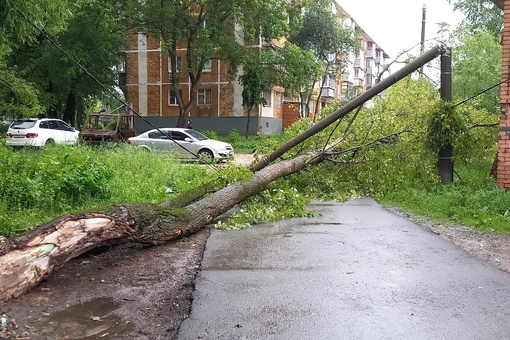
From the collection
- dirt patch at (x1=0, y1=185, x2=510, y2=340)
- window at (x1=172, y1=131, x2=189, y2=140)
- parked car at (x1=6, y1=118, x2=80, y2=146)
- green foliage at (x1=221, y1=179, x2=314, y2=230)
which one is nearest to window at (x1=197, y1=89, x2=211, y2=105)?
parked car at (x1=6, y1=118, x2=80, y2=146)

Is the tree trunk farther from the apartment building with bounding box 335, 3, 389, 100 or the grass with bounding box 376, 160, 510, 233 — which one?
the apartment building with bounding box 335, 3, 389, 100

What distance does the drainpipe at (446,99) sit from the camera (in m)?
10.9


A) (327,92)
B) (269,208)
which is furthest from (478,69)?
(327,92)

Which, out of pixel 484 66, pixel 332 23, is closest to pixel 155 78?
pixel 332 23

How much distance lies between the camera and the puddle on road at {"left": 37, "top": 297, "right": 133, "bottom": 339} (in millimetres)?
3807

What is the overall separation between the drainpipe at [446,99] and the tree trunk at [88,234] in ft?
18.0

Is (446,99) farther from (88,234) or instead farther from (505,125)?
(88,234)

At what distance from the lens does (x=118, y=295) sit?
4.66m

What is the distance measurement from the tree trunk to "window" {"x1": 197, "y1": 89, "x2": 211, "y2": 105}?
3082 centimetres

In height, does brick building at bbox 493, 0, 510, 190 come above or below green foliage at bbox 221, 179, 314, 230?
above

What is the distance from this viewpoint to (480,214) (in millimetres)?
8273

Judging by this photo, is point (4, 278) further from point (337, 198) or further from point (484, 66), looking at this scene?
point (484, 66)

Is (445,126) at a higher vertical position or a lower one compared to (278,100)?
lower

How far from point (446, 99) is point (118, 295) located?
8.82 meters
